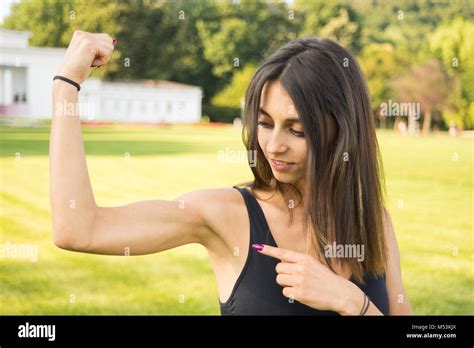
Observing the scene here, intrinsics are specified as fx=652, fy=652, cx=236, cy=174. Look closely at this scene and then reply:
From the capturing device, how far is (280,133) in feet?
4.32

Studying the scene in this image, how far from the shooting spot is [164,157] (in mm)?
14602

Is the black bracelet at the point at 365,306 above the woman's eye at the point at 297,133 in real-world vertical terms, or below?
below

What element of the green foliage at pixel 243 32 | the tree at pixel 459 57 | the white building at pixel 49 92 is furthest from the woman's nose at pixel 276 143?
the tree at pixel 459 57

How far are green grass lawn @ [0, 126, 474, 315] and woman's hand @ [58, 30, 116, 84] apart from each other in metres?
2.04

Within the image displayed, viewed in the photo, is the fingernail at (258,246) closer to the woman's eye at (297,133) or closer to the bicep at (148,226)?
the bicep at (148,226)

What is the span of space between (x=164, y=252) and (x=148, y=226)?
499 cm

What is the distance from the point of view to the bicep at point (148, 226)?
118cm

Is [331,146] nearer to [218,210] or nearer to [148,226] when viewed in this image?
[218,210]
